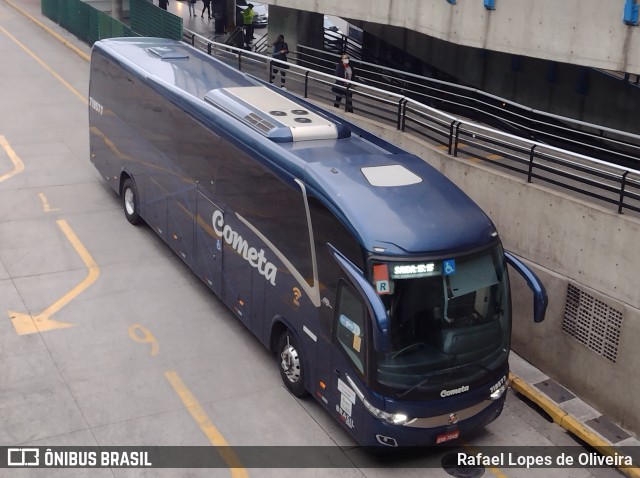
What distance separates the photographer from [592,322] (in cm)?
1255

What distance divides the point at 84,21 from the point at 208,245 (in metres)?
21.8

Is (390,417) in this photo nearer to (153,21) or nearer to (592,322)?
(592,322)

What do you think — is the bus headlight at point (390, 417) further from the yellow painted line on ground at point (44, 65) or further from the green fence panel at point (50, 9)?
the green fence panel at point (50, 9)

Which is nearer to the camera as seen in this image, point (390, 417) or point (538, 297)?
point (390, 417)

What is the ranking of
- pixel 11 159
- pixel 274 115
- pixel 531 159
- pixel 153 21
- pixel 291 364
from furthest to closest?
pixel 153 21
pixel 11 159
pixel 531 159
pixel 274 115
pixel 291 364

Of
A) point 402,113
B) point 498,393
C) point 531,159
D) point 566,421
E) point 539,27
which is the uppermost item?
point 539,27

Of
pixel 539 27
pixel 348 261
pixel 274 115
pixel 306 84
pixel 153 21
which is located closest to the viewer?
pixel 348 261

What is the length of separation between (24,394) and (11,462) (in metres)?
1.50

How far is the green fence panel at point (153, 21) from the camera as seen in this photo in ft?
92.2

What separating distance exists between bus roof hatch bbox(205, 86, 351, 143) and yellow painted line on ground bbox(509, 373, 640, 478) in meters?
4.44

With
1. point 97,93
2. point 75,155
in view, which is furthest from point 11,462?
point 75,155

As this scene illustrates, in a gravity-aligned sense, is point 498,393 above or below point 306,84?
below

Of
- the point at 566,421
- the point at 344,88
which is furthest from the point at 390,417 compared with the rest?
the point at 344,88

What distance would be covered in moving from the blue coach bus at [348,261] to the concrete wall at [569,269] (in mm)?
1832
